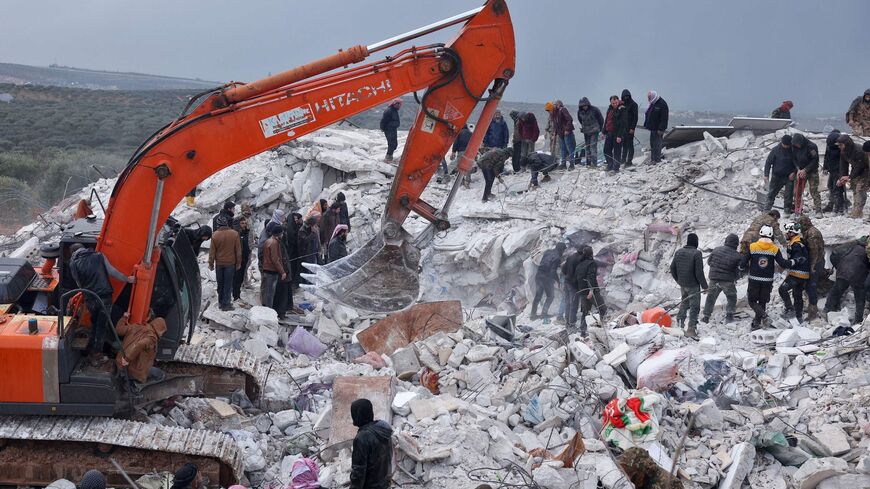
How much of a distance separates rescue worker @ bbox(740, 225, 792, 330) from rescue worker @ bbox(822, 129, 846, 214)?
2623mm

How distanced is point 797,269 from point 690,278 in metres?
1.40

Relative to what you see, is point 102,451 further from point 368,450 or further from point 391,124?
point 391,124

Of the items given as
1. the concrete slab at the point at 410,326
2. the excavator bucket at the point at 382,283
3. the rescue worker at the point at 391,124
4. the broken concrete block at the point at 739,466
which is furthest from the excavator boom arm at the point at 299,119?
the rescue worker at the point at 391,124

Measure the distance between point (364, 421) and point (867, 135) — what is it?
41.6 feet

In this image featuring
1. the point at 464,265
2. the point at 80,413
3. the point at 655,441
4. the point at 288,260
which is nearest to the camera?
the point at 80,413

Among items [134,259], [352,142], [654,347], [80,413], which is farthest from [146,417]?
[352,142]

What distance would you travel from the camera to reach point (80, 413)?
709 centimetres

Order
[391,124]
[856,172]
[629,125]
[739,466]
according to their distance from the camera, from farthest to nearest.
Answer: [391,124] → [629,125] → [856,172] → [739,466]

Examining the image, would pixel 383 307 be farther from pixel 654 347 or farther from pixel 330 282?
pixel 654 347

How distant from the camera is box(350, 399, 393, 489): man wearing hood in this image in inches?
232

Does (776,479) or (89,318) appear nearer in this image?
(89,318)

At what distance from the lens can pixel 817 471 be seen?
7.65 m

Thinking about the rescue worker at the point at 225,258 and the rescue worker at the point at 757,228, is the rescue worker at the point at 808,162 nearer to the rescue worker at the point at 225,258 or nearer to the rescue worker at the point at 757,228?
the rescue worker at the point at 757,228

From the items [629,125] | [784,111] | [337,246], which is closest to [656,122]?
[629,125]
